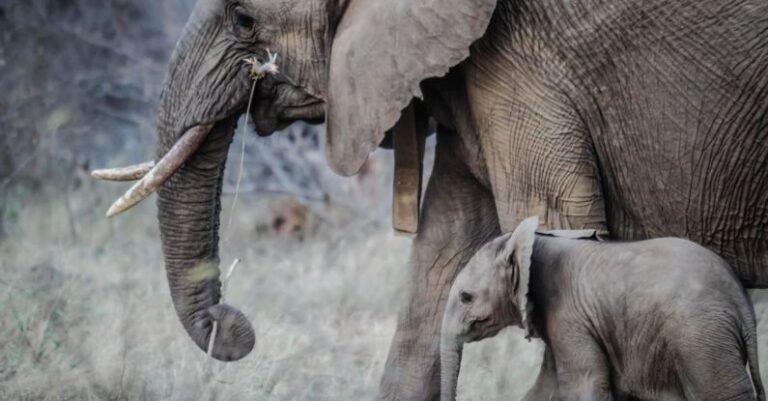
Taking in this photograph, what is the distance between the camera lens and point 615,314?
5.09 m

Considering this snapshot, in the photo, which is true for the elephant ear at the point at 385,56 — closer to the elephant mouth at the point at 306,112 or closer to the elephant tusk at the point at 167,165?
the elephant mouth at the point at 306,112

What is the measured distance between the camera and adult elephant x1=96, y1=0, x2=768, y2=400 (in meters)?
5.35

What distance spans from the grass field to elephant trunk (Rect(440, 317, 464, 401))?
1.30 meters

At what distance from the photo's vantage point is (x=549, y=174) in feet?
17.9

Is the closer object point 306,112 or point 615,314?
point 615,314

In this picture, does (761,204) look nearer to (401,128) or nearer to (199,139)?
(401,128)

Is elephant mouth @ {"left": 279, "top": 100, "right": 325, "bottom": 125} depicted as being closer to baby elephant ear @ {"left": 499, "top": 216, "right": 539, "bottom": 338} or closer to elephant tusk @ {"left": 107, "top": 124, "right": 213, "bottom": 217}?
elephant tusk @ {"left": 107, "top": 124, "right": 213, "bottom": 217}

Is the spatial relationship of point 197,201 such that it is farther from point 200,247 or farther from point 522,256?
point 522,256

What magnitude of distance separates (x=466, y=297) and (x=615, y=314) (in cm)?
49

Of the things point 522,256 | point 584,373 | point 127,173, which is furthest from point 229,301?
point 584,373

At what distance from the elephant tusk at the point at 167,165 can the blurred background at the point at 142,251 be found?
0.94 meters

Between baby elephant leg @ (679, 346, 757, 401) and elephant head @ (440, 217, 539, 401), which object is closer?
baby elephant leg @ (679, 346, 757, 401)

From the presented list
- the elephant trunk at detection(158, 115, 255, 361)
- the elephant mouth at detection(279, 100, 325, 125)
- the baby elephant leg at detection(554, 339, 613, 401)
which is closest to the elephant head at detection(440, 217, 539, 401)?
the baby elephant leg at detection(554, 339, 613, 401)

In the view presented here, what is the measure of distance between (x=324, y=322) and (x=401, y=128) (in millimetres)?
2454
